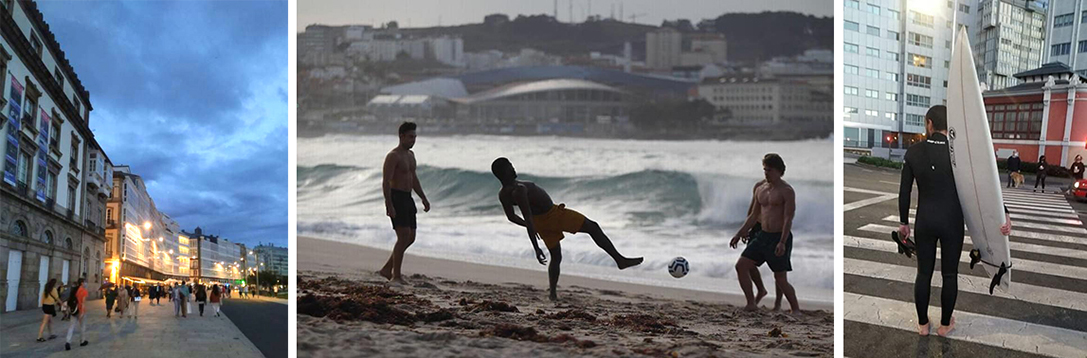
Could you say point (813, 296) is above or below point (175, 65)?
below

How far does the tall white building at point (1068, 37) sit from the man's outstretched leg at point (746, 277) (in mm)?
1886

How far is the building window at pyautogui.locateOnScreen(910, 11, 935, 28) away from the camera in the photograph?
11.7 feet

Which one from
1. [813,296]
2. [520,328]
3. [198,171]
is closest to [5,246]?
[198,171]

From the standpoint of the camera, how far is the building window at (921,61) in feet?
11.5

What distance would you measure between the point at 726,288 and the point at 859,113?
4.05 feet

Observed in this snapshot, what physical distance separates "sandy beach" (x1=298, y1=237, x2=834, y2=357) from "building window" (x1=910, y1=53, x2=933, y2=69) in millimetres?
1544

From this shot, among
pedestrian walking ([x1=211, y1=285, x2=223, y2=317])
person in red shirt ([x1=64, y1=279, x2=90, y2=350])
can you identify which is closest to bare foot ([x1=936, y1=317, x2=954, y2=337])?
pedestrian walking ([x1=211, y1=285, x2=223, y2=317])

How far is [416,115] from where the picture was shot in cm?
346

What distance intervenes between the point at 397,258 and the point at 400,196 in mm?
329

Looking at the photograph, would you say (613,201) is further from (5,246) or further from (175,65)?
(5,246)

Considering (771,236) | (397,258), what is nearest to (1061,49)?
(771,236)

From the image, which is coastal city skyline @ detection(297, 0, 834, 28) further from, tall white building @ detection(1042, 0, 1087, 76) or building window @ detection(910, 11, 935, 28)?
tall white building @ detection(1042, 0, 1087, 76)

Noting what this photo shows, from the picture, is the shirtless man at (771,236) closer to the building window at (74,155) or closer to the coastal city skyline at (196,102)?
the coastal city skyline at (196,102)

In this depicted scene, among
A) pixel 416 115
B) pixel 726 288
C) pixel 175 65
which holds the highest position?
pixel 175 65
